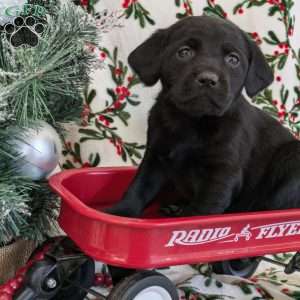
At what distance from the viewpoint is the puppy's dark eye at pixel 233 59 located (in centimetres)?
113

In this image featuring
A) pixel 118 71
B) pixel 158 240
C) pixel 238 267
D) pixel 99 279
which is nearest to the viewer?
pixel 158 240

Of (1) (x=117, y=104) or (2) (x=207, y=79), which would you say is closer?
(2) (x=207, y=79)

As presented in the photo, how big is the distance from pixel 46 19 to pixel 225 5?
66 cm

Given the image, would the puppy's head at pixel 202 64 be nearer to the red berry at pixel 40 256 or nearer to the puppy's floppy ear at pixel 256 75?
the puppy's floppy ear at pixel 256 75

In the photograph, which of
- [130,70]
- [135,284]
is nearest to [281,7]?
[130,70]

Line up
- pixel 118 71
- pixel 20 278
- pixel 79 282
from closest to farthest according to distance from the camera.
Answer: pixel 20 278
pixel 79 282
pixel 118 71

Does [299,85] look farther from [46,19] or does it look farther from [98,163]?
[46,19]

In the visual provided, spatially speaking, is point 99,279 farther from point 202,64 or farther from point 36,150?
point 202,64

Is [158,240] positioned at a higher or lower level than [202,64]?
lower

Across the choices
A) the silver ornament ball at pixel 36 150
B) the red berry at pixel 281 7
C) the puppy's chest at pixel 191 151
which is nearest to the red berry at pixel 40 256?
the silver ornament ball at pixel 36 150

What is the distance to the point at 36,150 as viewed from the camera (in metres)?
1.17

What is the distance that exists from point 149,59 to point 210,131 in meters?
0.21

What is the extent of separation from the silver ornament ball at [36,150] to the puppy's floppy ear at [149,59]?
25 cm

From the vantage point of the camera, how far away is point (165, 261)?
1.02 metres
